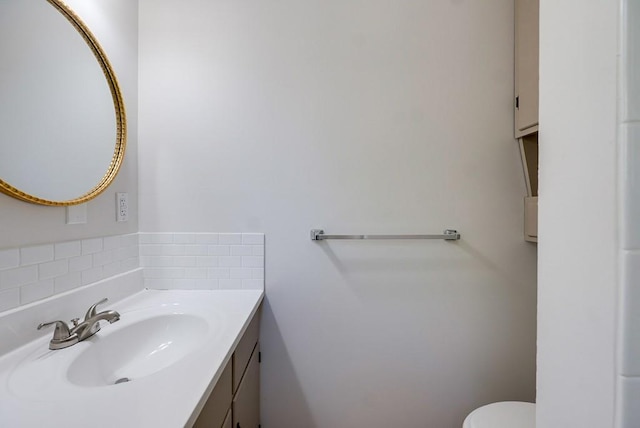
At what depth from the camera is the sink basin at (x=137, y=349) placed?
722mm

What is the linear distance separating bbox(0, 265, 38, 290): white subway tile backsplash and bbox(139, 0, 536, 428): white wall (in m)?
0.46

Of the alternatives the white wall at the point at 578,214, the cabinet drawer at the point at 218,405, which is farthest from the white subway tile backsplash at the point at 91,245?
the white wall at the point at 578,214

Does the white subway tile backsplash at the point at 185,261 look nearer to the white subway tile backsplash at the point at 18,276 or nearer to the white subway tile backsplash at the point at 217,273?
the white subway tile backsplash at the point at 217,273

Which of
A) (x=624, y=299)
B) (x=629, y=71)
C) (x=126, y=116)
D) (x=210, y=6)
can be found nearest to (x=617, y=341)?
(x=624, y=299)

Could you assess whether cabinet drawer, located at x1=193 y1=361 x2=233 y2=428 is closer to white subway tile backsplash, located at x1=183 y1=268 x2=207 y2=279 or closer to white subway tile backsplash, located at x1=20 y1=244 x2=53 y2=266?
white subway tile backsplash, located at x1=183 y1=268 x2=207 y2=279

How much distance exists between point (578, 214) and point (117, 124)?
56.4 inches

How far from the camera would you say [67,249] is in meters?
0.86

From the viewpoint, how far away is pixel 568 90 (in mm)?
371

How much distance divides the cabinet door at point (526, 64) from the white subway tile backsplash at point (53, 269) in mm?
1833

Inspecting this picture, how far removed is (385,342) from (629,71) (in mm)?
1201

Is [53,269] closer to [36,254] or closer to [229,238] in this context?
[36,254]

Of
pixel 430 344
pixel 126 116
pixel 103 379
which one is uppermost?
pixel 126 116

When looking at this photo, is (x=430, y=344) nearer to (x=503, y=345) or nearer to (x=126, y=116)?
(x=503, y=345)

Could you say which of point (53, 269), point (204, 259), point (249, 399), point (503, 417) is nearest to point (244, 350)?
point (249, 399)
